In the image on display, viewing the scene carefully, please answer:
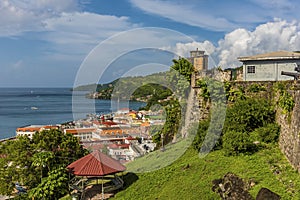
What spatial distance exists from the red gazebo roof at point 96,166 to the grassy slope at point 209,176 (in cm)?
77

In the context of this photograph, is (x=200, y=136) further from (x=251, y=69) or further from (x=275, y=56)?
(x=275, y=56)

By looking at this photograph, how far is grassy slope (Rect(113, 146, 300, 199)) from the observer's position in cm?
707

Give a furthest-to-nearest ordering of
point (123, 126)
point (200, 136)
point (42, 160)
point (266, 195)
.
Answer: point (42, 160) < point (123, 126) < point (200, 136) < point (266, 195)

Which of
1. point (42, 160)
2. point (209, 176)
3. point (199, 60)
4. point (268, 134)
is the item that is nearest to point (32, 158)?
point (42, 160)

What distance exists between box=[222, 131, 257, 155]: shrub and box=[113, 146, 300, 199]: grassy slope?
22 cm

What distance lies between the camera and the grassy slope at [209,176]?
7066 mm

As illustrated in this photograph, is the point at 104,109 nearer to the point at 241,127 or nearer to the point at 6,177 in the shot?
the point at 241,127

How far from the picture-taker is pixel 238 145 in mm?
8797

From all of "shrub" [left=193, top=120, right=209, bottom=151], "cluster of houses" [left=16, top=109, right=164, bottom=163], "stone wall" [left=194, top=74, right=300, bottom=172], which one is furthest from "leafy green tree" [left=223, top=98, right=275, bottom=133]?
"cluster of houses" [left=16, top=109, right=164, bottom=163]

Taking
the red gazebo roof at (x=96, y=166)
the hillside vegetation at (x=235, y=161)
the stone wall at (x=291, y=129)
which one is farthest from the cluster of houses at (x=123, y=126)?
the stone wall at (x=291, y=129)

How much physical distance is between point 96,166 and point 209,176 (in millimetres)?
3662

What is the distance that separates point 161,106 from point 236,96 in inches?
112

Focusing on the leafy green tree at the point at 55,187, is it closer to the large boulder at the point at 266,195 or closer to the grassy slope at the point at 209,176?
the grassy slope at the point at 209,176

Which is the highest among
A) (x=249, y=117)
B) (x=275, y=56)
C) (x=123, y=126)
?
(x=275, y=56)
